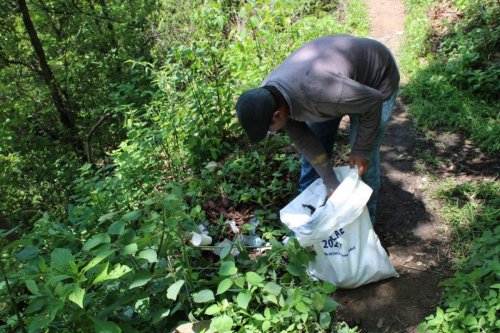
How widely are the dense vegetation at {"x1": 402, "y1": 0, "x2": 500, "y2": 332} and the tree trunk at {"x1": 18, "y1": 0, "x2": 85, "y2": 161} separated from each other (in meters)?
5.92

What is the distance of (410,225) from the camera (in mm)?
2998

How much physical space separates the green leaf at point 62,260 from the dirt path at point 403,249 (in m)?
1.61

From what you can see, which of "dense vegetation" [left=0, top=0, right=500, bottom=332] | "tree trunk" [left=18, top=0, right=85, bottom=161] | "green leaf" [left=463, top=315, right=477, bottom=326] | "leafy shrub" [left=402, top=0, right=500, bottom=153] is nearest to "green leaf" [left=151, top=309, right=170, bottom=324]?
"dense vegetation" [left=0, top=0, right=500, bottom=332]

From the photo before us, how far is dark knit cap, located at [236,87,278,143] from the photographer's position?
193 cm

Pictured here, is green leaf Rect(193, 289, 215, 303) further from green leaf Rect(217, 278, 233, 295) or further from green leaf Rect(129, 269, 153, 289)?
green leaf Rect(129, 269, 153, 289)

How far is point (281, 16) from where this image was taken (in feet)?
14.4

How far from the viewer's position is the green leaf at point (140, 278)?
67.1 inches

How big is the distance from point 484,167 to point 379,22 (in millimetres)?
4337

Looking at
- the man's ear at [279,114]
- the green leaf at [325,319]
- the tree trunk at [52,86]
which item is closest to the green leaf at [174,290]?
the green leaf at [325,319]

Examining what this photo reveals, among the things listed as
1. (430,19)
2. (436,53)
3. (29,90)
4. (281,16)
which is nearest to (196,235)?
(281,16)

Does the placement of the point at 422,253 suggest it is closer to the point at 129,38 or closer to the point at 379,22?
the point at 379,22

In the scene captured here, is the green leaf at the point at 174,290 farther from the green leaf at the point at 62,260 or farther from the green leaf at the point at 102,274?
the green leaf at the point at 62,260

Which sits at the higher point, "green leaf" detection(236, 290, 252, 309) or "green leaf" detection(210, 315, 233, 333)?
"green leaf" detection(236, 290, 252, 309)

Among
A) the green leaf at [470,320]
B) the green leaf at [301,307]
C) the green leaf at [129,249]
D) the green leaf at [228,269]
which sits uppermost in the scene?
the green leaf at [129,249]
